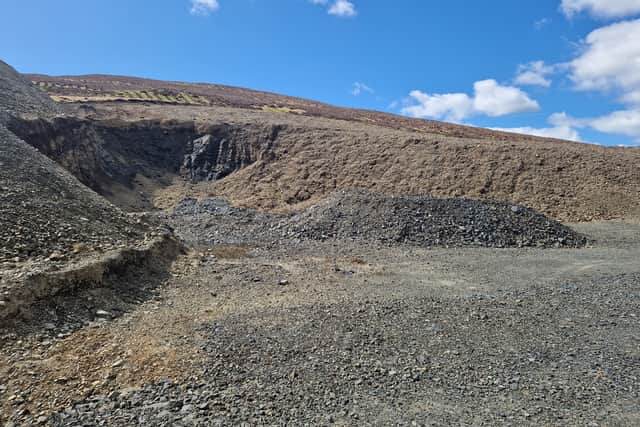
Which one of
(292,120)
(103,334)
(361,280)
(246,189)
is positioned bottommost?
(103,334)

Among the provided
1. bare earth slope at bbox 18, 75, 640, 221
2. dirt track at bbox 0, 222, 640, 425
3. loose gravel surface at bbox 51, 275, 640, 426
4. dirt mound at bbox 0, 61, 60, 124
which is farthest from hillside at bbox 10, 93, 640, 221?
loose gravel surface at bbox 51, 275, 640, 426

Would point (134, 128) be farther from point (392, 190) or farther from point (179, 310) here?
point (179, 310)

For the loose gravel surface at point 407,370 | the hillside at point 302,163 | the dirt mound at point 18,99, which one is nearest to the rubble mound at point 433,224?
the hillside at point 302,163

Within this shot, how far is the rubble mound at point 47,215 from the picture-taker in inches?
344

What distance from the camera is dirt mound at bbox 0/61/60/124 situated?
21422 millimetres

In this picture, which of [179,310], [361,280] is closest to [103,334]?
[179,310]

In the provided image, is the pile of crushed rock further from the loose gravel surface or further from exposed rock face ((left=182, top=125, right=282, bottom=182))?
exposed rock face ((left=182, top=125, right=282, bottom=182))

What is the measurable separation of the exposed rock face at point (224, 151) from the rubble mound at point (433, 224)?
12.1 meters

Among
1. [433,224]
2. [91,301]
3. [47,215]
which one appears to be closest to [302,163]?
[433,224]

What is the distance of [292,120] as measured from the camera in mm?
34625

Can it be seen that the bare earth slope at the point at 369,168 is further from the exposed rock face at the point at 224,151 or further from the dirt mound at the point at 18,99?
the dirt mound at the point at 18,99

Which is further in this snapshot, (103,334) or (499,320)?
(499,320)

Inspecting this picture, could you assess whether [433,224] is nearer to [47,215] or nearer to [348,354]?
[348,354]

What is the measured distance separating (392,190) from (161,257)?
14.5 metres
